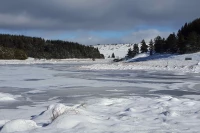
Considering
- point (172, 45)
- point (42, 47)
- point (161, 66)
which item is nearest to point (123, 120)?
point (161, 66)

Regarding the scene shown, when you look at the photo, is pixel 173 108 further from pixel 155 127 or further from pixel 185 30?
pixel 185 30

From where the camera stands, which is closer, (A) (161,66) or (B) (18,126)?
(B) (18,126)

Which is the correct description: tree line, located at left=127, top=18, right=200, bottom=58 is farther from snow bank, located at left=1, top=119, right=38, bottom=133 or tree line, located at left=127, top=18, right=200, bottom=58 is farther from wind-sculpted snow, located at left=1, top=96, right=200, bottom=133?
snow bank, located at left=1, top=119, right=38, bottom=133

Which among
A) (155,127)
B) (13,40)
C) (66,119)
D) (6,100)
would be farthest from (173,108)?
(13,40)

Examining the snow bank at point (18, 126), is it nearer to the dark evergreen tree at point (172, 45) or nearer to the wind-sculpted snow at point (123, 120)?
the wind-sculpted snow at point (123, 120)

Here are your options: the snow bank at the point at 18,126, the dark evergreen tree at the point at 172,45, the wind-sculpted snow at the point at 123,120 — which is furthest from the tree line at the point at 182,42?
the snow bank at the point at 18,126

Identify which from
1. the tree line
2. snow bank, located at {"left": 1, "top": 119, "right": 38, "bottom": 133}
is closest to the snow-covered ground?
the tree line

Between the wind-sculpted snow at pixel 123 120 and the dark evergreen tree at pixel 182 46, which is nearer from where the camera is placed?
the wind-sculpted snow at pixel 123 120

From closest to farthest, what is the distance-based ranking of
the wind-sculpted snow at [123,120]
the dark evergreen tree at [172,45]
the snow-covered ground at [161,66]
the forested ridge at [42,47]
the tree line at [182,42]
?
the wind-sculpted snow at [123,120], the snow-covered ground at [161,66], the tree line at [182,42], the dark evergreen tree at [172,45], the forested ridge at [42,47]

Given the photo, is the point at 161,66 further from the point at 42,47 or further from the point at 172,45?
the point at 42,47

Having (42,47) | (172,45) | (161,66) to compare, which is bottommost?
(161,66)

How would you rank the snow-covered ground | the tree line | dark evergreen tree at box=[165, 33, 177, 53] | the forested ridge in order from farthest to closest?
the forested ridge < dark evergreen tree at box=[165, 33, 177, 53] < the tree line < the snow-covered ground

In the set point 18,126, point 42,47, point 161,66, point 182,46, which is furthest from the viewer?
point 42,47

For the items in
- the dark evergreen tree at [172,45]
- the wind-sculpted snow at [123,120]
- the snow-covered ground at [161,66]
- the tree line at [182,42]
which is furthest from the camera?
the dark evergreen tree at [172,45]
